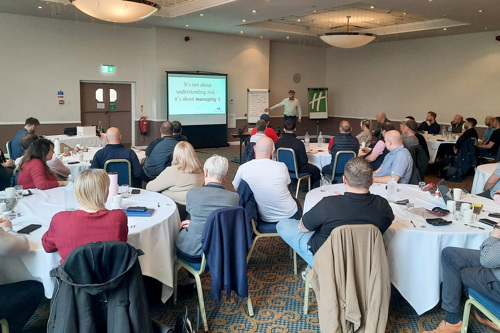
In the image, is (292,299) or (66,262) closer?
(66,262)

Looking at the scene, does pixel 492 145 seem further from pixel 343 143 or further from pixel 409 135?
pixel 343 143

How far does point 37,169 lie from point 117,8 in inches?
107

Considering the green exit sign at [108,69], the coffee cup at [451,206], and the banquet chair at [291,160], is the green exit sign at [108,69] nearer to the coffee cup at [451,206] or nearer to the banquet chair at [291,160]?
the banquet chair at [291,160]

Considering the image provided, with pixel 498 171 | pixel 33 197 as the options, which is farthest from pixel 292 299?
pixel 498 171

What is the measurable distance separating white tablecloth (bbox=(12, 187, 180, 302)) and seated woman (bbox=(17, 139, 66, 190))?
0.33 m

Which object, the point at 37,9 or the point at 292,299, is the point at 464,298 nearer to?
the point at 292,299

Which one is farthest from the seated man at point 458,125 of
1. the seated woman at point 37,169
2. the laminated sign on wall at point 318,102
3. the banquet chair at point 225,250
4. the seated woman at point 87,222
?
the seated woman at point 87,222

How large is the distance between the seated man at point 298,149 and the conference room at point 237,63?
5.76 feet

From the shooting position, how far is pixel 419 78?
45.9 feet

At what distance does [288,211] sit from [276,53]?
475 inches

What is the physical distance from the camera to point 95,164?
518 centimetres

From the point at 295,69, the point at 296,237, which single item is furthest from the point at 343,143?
the point at 295,69

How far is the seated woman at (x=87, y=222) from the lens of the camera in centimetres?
248

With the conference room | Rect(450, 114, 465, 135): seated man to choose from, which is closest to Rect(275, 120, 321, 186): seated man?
the conference room
